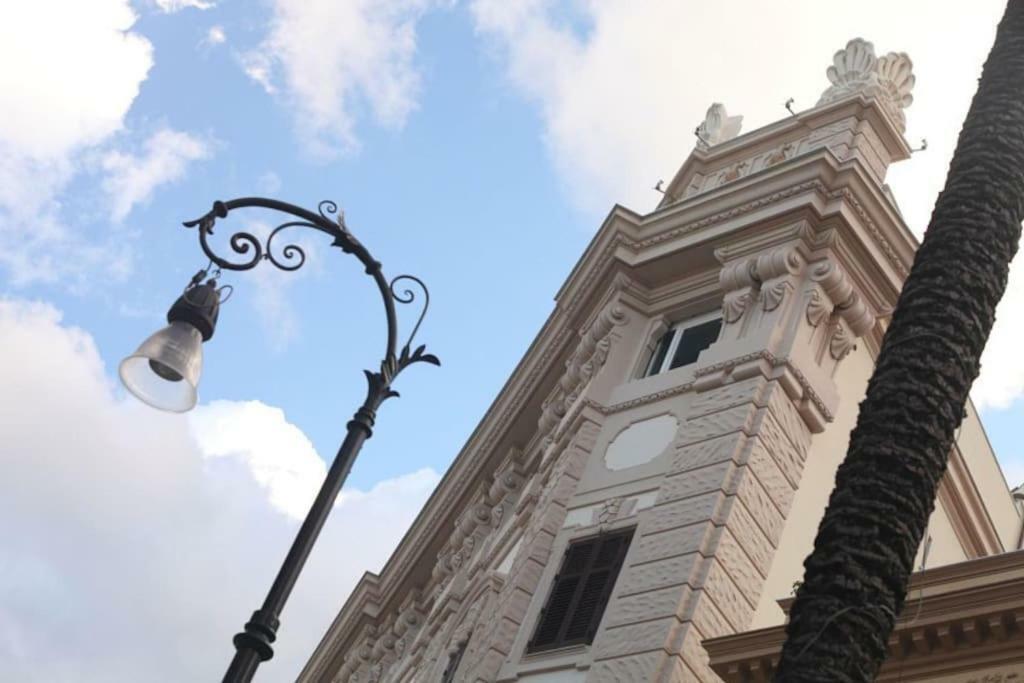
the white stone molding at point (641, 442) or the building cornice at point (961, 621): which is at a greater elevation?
the white stone molding at point (641, 442)

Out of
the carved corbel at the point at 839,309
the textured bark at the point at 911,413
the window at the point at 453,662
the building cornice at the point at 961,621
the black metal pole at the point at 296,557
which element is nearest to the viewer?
the textured bark at the point at 911,413

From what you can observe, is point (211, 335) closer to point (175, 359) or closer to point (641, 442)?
point (175, 359)

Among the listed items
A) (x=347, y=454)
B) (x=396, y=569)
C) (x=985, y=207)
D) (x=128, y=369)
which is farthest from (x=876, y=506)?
(x=396, y=569)

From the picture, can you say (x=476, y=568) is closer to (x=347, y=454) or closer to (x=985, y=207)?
(x=347, y=454)

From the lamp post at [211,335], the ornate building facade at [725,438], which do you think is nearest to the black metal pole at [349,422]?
the lamp post at [211,335]

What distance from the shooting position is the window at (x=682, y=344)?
19000 mm

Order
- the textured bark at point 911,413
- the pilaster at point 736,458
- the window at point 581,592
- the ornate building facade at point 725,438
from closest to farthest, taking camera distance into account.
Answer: the textured bark at point 911,413 < the ornate building facade at point 725,438 < the pilaster at point 736,458 < the window at point 581,592

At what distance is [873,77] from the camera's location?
20328 millimetres

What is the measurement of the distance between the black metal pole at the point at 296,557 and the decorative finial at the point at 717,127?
1271cm

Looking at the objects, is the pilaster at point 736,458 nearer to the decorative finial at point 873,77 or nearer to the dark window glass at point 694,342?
the dark window glass at point 694,342

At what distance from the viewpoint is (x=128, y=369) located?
379 inches

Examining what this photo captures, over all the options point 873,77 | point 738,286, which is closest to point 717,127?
point 873,77

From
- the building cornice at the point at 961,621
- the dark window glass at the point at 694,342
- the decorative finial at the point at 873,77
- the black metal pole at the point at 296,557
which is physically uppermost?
the decorative finial at the point at 873,77

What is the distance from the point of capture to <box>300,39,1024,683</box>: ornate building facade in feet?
48.9
